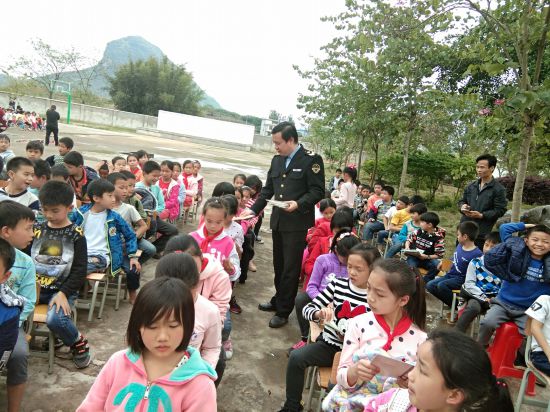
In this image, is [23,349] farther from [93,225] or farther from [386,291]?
[386,291]

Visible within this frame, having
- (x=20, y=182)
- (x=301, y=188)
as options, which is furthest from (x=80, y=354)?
(x=301, y=188)

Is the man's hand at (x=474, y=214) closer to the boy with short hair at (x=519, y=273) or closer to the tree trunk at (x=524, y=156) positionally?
the tree trunk at (x=524, y=156)

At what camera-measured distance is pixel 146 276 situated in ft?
16.5

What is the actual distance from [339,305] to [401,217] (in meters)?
4.44

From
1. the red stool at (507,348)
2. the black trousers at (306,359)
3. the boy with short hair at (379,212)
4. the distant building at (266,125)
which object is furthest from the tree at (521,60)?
the distant building at (266,125)

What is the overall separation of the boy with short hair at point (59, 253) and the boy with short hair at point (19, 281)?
1.19 ft

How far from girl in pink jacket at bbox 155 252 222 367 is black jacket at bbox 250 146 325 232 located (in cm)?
197

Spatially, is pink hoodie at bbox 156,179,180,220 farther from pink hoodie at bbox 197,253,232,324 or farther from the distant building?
the distant building

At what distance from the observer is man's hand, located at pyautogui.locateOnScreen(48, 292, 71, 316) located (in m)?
2.78

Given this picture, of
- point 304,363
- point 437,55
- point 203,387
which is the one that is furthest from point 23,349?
point 437,55

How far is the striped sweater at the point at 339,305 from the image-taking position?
2.52m

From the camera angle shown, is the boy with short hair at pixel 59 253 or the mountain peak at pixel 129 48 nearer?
the boy with short hair at pixel 59 253

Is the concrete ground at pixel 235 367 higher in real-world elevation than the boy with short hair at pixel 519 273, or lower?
lower

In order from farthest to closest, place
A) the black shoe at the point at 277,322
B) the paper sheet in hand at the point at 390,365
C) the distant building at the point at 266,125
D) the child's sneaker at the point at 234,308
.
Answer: the distant building at the point at 266,125 < the child's sneaker at the point at 234,308 < the black shoe at the point at 277,322 < the paper sheet in hand at the point at 390,365
